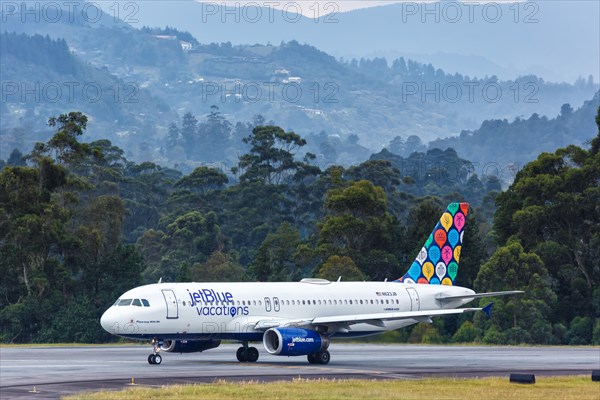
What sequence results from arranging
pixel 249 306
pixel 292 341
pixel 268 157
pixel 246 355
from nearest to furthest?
pixel 292 341, pixel 249 306, pixel 246 355, pixel 268 157

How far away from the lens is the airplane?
166 ft

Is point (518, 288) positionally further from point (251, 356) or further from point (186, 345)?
point (186, 345)

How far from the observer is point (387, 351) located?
6719 cm

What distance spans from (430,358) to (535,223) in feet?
121

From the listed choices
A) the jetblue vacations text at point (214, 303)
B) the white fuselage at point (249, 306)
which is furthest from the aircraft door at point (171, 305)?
the jetblue vacations text at point (214, 303)

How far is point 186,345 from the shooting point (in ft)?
175

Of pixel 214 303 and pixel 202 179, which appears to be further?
pixel 202 179

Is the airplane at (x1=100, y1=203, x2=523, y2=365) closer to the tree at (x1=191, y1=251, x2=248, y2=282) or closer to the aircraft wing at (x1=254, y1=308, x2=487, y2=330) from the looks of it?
the aircraft wing at (x1=254, y1=308, x2=487, y2=330)

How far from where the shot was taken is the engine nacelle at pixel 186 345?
5328 centimetres

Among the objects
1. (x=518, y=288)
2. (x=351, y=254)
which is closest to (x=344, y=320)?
(x=518, y=288)

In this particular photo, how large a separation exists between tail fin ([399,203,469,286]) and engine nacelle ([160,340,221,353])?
12.9m

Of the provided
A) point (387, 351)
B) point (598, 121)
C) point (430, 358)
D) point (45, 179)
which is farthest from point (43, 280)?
point (598, 121)

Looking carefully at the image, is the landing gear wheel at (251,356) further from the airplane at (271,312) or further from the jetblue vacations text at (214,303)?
the jetblue vacations text at (214,303)

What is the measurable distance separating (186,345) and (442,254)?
1629 centimetres
